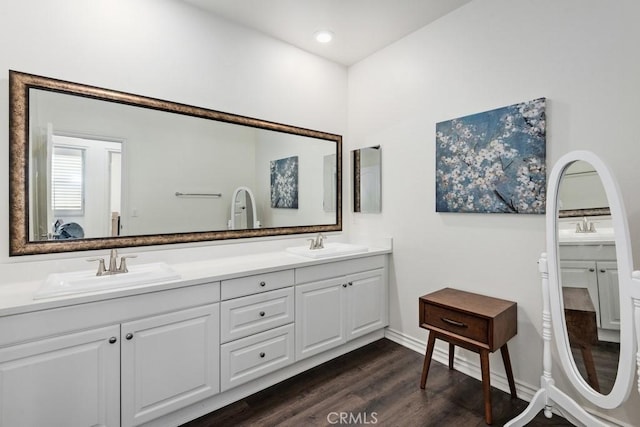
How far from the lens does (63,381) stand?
1.41 m

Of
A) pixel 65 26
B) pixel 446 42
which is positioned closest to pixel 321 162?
pixel 446 42

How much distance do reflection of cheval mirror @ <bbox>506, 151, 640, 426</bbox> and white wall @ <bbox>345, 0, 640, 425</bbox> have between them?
26 cm

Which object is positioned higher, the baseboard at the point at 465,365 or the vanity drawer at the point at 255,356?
the vanity drawer at the point at 255,356

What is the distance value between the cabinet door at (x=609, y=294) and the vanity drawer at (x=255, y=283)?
1710mm

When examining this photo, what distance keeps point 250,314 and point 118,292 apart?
2.50 feet

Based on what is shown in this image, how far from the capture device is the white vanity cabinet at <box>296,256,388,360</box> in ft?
7.41

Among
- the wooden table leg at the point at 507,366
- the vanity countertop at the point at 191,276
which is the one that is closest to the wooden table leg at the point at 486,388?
the wooden table leg at the point at 507,366

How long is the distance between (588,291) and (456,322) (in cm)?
70

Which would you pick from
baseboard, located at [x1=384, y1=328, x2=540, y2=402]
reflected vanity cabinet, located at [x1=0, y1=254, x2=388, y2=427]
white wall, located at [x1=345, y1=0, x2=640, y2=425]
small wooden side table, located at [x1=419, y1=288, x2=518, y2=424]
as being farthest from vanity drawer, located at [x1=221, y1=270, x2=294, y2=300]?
baseboard, located at [x1=384, y1=328, x2=540, y2=402]

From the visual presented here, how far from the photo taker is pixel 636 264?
1.59 meters

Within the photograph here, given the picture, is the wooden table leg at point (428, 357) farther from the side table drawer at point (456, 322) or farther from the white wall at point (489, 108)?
the white wall at point (489, 108)

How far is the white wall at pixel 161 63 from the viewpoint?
5.47ft

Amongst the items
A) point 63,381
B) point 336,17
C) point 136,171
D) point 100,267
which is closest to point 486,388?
point 63,381

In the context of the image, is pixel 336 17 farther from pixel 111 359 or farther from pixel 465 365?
pixel 465 365
